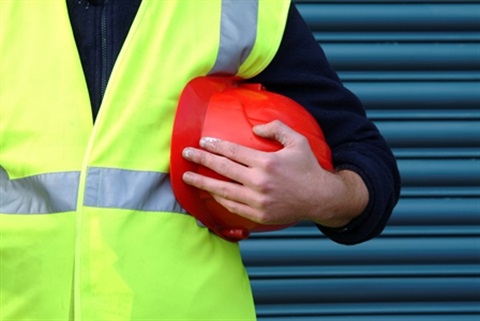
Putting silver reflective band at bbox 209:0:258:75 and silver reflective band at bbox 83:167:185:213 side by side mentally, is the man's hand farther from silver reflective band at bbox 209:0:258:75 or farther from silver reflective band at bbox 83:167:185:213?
silver reflective band at bbox 209:0:258:75

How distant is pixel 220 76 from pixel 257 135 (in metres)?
0.17

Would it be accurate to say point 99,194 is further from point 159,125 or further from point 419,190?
point 419,190

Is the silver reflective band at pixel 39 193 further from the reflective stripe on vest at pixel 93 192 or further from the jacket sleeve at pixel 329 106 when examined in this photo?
the jacket sleeve at pixel 329 106

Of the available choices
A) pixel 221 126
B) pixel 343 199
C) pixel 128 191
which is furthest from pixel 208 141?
pixel 343 199

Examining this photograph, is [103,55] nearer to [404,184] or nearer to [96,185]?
[96,185]

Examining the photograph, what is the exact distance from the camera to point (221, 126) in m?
2.07

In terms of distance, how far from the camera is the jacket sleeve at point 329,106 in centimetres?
221

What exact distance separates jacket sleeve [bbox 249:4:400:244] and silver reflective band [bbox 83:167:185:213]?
32 centimetres

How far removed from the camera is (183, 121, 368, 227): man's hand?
2000 millimetres

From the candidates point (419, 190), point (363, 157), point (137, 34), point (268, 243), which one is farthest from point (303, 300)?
point (137, 34)

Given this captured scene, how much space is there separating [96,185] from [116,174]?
4 cm

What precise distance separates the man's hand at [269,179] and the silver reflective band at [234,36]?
0.16 metres

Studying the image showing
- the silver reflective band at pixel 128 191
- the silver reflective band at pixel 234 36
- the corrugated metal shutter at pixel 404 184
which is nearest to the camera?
the silver reflective band at pixel 128 191

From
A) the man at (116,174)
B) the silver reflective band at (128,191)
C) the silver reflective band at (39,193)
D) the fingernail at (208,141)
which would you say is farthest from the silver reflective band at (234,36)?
the silver reflective band at (39,193)
